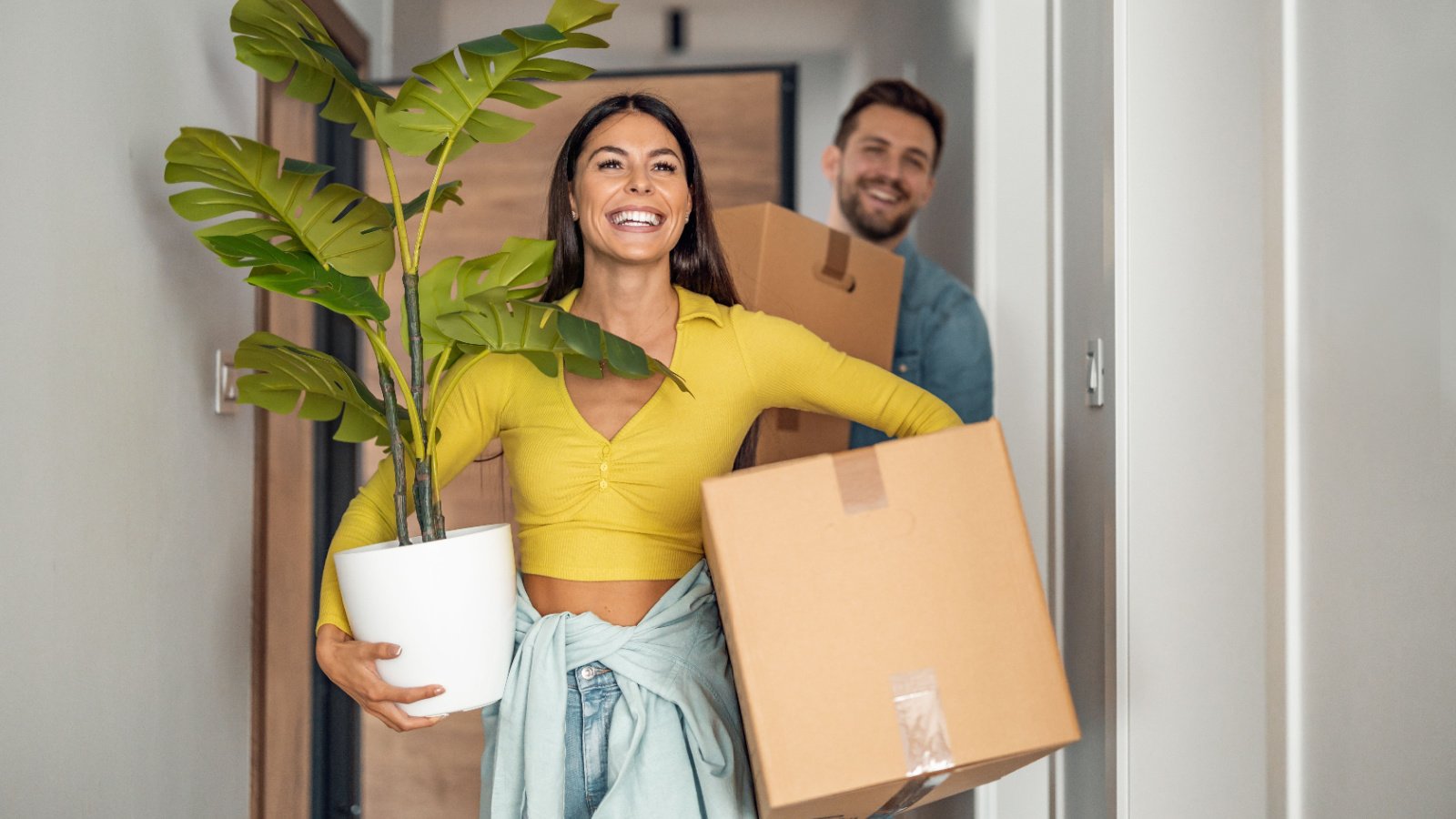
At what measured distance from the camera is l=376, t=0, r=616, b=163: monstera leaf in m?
1.31

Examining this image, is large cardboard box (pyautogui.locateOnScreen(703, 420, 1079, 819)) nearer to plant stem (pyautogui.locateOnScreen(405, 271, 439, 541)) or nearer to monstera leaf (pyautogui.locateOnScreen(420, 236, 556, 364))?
plant stem (pyautogui.locateOnScreen(405, 271, 439, 541))

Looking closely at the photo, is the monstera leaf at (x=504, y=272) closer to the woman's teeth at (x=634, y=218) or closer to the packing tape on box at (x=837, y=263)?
the woman's teeth at (x=634, y=218)

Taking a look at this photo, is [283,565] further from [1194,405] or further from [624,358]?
[1194,405]

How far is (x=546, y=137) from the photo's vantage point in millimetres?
2598

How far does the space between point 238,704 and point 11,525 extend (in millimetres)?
751

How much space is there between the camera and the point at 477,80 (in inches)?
52.9

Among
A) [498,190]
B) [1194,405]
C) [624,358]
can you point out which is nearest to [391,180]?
[624,358]

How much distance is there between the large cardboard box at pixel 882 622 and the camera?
113 centimetres

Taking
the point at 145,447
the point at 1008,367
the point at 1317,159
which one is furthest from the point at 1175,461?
the point at 145,447

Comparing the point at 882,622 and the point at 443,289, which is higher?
the point at 443,289

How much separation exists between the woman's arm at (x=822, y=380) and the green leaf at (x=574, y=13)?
42 centimetres

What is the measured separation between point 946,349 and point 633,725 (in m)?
1.07

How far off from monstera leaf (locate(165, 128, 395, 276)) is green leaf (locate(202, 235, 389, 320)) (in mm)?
71

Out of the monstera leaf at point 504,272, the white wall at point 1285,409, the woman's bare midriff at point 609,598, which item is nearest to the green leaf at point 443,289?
the monstera leaf at point 504,272
